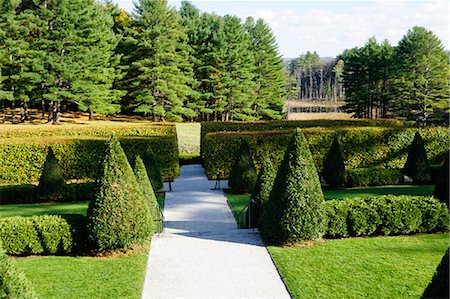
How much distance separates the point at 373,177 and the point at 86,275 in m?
13.5

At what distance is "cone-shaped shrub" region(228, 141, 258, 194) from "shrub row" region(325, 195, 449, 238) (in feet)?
20.2

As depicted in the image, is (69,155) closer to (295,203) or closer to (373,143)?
(295,203)

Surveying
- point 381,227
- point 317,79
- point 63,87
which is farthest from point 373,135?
point 317,79

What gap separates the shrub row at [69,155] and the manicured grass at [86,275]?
33.5 ft

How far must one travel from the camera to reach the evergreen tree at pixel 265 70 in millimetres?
51000

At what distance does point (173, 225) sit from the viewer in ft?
41.8

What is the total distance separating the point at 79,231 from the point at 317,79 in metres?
119

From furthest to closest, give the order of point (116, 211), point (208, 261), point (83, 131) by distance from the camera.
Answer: point (83, 131) < point (116, 211) < point (208, 261)

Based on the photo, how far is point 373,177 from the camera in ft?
59.4

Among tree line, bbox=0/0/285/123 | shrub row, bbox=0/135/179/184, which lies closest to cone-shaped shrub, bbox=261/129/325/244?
shrub row, bbox=0/135/179/184

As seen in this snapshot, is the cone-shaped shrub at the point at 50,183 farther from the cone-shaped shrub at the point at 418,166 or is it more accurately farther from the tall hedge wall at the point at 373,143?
the cone-shaped shrub at the point at 418,166

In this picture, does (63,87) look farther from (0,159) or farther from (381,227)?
(381,227)

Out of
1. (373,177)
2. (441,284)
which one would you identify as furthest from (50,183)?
(441,284)

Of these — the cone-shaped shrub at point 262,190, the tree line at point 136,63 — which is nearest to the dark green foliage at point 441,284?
the cone-shaped shrub at point 262,190
